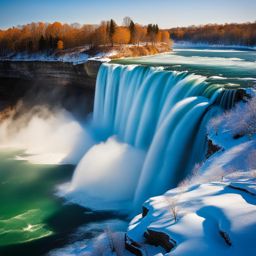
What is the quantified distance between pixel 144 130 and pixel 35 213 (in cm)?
1011

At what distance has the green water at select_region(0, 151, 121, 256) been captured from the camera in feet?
52.9

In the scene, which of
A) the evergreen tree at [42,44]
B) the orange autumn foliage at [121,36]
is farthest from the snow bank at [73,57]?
the orange autumn foliage at [121,36]

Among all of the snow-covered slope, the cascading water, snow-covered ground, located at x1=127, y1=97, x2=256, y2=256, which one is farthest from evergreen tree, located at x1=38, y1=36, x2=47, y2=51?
the snow-covered slope

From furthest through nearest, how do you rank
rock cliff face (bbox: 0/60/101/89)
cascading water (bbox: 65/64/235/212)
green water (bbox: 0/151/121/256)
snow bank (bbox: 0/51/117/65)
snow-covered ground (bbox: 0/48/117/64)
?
snow-covered ground (bbox: 0/48/117/64) < snow bank (bbox: 0/51/117/65) < rock cliff face (bbox: 0/60/101/89) < cascading water (bbox: 65/64/235/212) < green water (bbox: 0/151/121/256)

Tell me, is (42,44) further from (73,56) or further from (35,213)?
A: (35,213)

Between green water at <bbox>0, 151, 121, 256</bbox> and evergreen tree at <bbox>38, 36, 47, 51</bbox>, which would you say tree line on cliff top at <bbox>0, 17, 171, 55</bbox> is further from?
green water at <bbox>0, 151, 121, 256</bbox>

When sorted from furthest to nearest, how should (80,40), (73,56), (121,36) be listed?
(80,40)
(121,36)
(73,56)

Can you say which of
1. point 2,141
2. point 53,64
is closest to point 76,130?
point 2,141

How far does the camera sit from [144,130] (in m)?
25.2

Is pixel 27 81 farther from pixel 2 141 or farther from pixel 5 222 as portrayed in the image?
pixel 5 222

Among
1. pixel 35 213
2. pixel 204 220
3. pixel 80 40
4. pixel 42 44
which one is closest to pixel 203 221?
pixel 204 220

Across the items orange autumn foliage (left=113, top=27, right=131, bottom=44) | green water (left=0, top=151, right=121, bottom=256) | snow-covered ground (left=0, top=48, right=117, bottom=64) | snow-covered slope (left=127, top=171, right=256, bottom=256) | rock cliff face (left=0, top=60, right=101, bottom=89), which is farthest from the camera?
orange autumn foliage (left=113, top=27, right=131, bottom=44)

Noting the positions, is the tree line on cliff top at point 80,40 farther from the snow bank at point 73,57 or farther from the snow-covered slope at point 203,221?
the snow-covered slope at point 203,221

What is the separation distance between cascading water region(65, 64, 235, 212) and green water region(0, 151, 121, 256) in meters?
1.94
